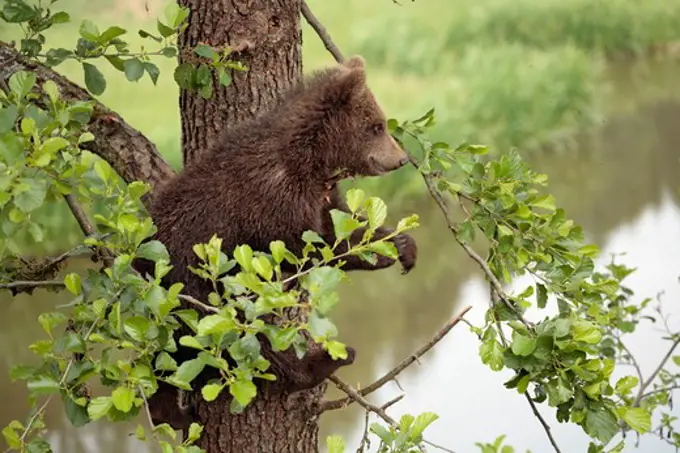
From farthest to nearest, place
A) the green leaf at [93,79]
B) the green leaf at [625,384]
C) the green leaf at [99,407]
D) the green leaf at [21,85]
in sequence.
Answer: the green leaf at [93,79] < the green leaf at [625,384] < the green leaf at [21,85] < the green leaf at [99,407]

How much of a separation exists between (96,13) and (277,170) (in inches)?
128

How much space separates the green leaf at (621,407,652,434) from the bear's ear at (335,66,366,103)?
77 cm

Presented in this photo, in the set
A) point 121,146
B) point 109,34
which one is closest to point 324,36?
point 121,146

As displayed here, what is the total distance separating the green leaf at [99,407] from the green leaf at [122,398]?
21 mm

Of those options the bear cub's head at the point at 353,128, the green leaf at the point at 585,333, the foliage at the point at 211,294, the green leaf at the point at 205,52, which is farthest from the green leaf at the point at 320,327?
the bear cub's head at the point at 353,128

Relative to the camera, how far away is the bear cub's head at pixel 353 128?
1811mm

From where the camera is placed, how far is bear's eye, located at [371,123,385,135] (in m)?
1.89

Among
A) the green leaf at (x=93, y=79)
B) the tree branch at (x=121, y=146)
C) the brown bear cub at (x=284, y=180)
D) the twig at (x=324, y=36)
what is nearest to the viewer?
the green leaf at (x=93, y=79)

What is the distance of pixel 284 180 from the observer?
1.74 m

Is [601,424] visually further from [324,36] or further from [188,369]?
[324,36]

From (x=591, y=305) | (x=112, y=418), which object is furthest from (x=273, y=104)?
(x=112, y=418)

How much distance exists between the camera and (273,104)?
1810mm

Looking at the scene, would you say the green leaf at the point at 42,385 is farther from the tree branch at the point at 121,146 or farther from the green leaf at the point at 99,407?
the tree branch at the point at 121,146

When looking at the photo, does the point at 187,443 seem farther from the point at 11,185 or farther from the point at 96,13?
the point at 96,13
